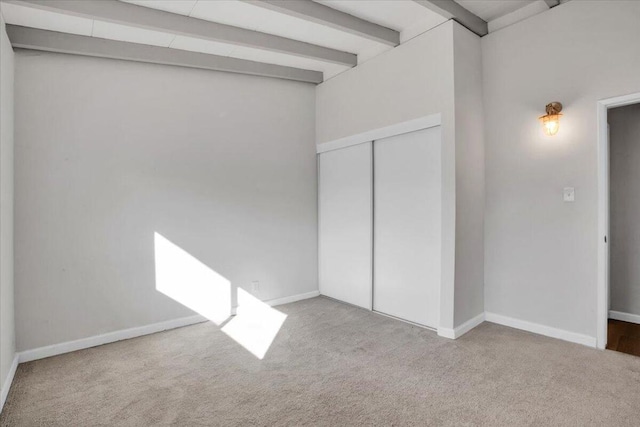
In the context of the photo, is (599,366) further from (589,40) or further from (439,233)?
(589,40)

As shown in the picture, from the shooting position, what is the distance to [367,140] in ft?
12.4

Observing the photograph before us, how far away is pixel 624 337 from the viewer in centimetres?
299

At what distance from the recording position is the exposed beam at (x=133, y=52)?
107 inches

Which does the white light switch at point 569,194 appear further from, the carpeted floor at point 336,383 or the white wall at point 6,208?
the white wall at point 6,208

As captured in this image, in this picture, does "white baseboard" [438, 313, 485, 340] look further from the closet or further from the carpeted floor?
the closet

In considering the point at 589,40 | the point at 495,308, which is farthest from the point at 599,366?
the point at 589,40

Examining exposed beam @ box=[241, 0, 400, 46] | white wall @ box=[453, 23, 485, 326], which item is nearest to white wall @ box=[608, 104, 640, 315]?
white wall @ box=[453, 23, 485, 326]

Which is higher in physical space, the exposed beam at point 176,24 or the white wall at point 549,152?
the exposed beam at point 176,24

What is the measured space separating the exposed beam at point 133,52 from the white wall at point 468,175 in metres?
1.87

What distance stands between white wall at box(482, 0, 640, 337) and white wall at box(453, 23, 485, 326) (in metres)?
0.11

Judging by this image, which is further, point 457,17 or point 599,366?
point 457,17

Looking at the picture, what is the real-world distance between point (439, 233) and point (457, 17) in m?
1.86

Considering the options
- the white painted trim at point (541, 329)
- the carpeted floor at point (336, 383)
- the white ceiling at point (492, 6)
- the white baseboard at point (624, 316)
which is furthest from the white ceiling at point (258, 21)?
the white baseboard at point (624, 316)

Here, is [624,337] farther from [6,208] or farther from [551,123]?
[6,208]
